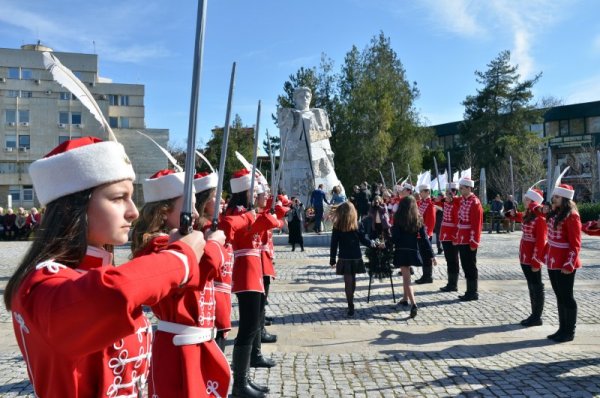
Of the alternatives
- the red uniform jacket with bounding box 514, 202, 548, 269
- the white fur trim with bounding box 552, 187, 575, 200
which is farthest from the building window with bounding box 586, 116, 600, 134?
the white fur trim with bounding box 552, 187, 575, 200

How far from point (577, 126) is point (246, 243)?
5663cm

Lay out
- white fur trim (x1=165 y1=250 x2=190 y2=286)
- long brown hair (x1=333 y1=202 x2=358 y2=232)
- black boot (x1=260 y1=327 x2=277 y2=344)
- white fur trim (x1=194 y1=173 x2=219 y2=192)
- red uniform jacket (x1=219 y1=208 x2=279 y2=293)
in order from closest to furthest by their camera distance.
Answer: white fur trim (x1=165 y1=250 x2=190 y2=286) < white fur trim (x1=194 y1=173 x2=219 y2=192) < red uniform jacket (x1=219 y1=208 x2=279 y2=293) < black boot (x1=260 y1=327 x2=277 y2=344) < long brown hair (x1=333 y1=202 x2=358 y2=232)

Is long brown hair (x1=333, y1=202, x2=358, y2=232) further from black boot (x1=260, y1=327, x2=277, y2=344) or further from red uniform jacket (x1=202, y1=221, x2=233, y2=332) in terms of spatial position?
red uniform jacket (x1=202, y1=221, x2=233, y2=332)

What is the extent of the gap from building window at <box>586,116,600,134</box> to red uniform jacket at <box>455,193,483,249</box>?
163ft

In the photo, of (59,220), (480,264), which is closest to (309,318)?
(59,220)

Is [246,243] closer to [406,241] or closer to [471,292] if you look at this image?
[406,241]

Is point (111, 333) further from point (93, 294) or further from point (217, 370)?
point (217, 370)

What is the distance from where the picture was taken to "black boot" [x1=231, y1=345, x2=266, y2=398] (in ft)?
15.7

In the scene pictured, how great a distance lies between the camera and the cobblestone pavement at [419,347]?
206 inches

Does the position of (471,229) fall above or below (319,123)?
below

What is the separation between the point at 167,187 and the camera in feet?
10.3

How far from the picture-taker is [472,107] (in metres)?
50.3

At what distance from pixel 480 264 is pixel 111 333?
14.1m

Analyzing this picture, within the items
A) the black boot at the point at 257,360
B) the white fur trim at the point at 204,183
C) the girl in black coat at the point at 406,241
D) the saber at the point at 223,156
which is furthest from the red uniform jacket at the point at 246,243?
the girl in black coat at the point at 406,241
